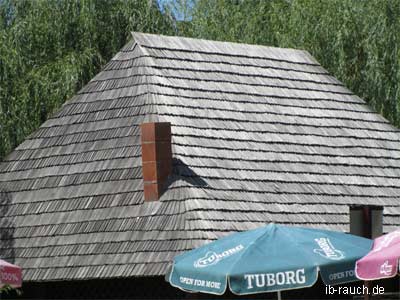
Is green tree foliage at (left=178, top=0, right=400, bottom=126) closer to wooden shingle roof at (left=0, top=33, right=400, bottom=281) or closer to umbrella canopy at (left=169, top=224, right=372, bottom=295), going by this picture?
wooden shingle roof at (left=0, top=33, right=400, bottom=281)

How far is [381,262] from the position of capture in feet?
45.1

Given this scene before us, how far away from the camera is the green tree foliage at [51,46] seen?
83.8 ft

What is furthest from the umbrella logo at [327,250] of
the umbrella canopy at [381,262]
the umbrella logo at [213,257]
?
the umbrella logo at [213,257]

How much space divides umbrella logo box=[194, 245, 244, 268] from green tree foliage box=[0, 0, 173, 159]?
11231 millimetres

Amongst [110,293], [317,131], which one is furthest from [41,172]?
[317,131]

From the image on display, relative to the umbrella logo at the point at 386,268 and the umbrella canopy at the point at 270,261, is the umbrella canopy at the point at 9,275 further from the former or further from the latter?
the umbrella logo at the point at 386,268

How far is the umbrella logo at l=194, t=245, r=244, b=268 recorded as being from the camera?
14.3m

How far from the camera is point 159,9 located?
93.3ft

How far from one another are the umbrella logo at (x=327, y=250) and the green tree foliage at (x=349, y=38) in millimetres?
11684

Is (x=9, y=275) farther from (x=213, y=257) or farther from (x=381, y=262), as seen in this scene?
(x=381, y=262)

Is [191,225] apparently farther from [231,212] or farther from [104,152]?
[104,152]

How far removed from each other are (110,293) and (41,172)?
2805 mm

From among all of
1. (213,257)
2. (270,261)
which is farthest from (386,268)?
(213,257)

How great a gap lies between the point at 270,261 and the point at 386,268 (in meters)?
1.18
